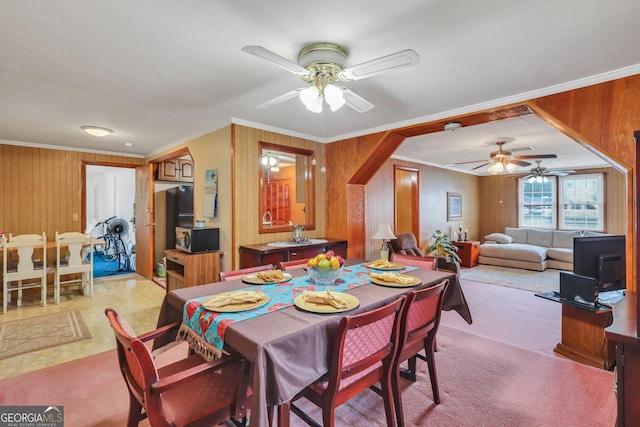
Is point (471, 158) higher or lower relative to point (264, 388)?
→ higher

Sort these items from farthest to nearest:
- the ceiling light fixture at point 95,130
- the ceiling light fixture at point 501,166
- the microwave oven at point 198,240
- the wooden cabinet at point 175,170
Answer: the wooden cabinet at point 175,170, the ceiling light fixture at point 501,166, the ceiling light fixture at point 95,130, the microwave oven at point 198,240

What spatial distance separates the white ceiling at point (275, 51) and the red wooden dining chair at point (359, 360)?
1589mm

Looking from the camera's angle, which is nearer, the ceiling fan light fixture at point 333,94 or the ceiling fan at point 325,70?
the ceiling fan at point 325,70

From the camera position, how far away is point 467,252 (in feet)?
22.0

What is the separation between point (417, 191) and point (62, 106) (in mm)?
5815

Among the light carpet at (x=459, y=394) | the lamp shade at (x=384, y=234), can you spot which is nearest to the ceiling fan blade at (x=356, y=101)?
the light carpet at (x=459, y=394)

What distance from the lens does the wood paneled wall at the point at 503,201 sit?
→ 22.5 ft

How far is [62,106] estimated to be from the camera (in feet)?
10.0

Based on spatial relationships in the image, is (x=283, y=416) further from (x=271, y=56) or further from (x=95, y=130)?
(x=95, y=130)

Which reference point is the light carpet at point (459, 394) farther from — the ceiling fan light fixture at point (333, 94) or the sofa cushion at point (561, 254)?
the sofa cushion at point (561, 254)

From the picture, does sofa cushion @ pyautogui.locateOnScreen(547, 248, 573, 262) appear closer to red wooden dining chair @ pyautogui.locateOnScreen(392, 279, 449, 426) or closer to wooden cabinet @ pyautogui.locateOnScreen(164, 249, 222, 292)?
red wooden dining chair @ pyautogui.locateOnScreen(392, 279, 449, 426)

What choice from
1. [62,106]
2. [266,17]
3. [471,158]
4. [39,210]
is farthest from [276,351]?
[471,158]

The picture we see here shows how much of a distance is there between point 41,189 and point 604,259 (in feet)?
23.7

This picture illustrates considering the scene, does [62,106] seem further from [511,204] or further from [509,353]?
[511,204]
